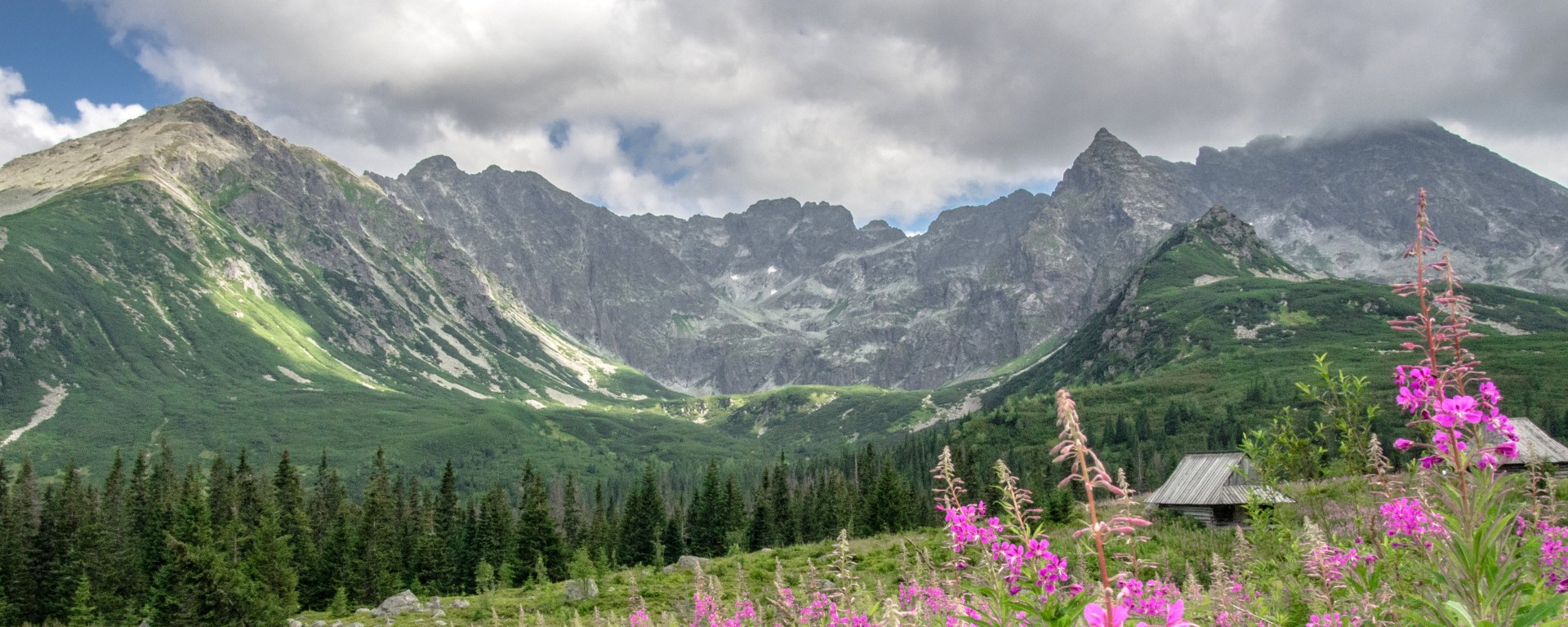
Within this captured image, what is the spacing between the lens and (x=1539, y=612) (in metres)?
3.75

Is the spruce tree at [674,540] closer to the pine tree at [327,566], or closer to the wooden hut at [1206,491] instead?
the pine tree at [327,566]

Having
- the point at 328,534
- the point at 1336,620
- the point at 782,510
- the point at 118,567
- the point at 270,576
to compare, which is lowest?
the point at 782,510

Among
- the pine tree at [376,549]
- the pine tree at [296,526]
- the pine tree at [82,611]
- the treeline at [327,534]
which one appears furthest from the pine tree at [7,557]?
the pine tree at [376,549]

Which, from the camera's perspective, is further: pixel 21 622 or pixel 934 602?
pixel 21 622

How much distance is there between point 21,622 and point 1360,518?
88.6 metres

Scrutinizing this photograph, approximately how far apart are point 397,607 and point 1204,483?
144 feet

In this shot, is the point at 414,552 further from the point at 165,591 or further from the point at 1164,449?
the point at 1164,449

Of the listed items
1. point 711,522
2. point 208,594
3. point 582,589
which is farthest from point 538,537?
point 582,589

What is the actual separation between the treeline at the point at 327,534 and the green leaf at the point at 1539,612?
4364cm

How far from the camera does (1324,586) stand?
7613 mm

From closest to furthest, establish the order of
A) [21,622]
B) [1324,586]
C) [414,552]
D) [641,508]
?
[1324,586]
[21,622]
[414,552]
[641,508]

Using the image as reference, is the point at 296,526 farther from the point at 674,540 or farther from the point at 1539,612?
the point at 1539,612

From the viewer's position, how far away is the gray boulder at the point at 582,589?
127 ft

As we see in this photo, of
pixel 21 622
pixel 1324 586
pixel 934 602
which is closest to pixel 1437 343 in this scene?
pixel 1324 586
